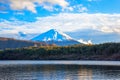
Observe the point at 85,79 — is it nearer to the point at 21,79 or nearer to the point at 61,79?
the point at 61,79

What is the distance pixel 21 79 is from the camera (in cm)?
8362

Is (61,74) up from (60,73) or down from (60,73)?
down

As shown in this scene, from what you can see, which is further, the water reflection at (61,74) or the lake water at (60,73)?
the lake water at (60,73)

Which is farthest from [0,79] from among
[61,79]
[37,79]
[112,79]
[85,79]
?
[112,79]

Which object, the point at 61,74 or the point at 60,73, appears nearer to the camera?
the point at 61,74

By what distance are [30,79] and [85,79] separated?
532 inches

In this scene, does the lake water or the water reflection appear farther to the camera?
the lake water

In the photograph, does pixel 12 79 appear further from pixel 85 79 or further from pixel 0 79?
pixel 85 79

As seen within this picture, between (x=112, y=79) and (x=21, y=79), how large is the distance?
2219cm

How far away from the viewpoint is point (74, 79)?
84938 millimetres

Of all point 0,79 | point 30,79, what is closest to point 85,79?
point 30,79

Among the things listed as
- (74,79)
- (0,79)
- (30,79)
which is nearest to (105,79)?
(74,79)

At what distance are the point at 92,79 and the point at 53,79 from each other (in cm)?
957

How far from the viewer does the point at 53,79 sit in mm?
84438
